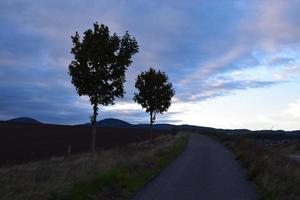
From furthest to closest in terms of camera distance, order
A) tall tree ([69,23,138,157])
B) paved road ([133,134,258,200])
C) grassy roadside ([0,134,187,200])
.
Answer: tall tree ([69,23,138,157]) → paved road ([133,134,258,200]) → grassy roadside ([0,134,187,200])

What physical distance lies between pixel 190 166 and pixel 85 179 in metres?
10.2

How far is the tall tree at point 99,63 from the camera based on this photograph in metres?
23.5

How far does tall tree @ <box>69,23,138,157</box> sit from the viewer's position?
76.9ft

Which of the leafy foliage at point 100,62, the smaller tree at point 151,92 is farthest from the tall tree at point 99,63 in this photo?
the smaller tree at point 151,92

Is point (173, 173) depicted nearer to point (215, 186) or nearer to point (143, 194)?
point (215, 186)

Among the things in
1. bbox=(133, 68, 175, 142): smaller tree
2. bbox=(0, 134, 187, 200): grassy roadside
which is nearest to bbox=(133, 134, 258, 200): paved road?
bbox=(0, 134, 187, 200): grassy roadside

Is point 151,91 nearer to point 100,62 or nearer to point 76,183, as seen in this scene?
point 100,62

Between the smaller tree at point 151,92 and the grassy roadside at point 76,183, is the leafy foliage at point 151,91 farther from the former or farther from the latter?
the grassy roadside at point 76,183

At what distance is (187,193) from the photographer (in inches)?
596

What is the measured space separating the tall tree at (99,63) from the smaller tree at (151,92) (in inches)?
909

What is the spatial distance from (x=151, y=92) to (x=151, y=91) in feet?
0.32

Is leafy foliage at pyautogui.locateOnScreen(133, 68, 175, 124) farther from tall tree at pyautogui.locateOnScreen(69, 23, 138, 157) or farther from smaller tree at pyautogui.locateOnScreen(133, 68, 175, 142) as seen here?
tall tree at pyautogui.locateOnScreen(69, 23, 138, 157)

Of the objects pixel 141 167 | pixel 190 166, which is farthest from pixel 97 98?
pixel 190 166

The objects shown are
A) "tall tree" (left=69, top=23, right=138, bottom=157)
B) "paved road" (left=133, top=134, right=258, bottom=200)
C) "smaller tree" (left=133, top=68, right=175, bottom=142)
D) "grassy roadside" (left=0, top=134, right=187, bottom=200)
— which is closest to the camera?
"grassy roadside" (left=0, top=134, right=187, bottom=200)
